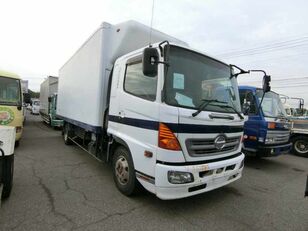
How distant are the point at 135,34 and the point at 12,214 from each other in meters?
3.67

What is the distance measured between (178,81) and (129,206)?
2.09 meters

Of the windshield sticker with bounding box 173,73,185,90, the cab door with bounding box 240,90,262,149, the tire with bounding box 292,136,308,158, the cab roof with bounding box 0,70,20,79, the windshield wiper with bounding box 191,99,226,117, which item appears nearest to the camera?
the windshield wiper with bounding box 191,99,226,117

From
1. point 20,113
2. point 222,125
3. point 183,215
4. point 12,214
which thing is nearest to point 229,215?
point 183,215

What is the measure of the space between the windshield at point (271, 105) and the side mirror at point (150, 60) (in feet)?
14.6

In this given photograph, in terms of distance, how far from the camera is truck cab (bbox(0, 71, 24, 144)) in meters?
6.52

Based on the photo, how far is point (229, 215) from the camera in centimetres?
335

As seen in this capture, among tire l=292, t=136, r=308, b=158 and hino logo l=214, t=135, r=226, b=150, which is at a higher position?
hino logo l=214, t=135, r=226, b=150

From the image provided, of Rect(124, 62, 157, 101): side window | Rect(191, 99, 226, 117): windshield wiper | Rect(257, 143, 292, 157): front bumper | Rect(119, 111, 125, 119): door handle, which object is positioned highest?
Rect(124, 62, 157, 101): side window

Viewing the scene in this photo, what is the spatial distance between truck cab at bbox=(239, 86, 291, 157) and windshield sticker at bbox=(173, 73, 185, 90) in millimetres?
3184

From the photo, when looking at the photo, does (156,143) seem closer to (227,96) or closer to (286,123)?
(227,96)

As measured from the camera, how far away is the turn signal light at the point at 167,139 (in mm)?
2934

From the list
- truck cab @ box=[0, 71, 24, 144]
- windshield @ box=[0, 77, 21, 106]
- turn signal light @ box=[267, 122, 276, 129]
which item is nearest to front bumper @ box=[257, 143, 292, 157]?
turn signal light @ box=[267, 122, 276, 129]

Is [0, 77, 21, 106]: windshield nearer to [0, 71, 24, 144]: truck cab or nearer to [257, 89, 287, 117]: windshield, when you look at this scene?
[0, 71, 24, 144]: truck cab

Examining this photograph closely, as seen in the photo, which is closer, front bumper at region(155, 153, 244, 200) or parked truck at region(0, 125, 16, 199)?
front bumper at region(155, 153, 244, 200)
